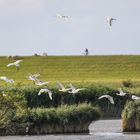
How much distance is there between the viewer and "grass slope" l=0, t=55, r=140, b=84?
323 ft

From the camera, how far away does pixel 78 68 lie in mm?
104125

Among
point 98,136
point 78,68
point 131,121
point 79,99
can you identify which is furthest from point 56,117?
point 78,68

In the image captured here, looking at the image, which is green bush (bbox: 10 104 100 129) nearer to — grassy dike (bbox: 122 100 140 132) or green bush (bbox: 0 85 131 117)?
grassy dike (bbox: 122 100 140 132)

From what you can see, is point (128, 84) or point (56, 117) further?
point (128, 84)

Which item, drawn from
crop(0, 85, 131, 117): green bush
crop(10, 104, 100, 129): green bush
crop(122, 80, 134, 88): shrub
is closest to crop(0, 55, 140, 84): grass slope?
crop(122, 80, 134, 88): shrub

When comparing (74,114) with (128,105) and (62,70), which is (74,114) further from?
(62,70)

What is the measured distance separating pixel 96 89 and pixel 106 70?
2946 centimetres

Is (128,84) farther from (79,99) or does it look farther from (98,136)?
(98,136)

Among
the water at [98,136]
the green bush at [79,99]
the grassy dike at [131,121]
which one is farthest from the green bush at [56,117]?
the green bush at [79,99]

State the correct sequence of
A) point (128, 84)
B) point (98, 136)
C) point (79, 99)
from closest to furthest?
point (98, 136)
point (79, 99)
point (128, 84)

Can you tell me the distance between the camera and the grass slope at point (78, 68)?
98.6 metres

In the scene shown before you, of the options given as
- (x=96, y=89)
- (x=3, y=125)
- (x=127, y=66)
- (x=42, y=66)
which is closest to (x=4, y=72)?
(x=42, y=66)

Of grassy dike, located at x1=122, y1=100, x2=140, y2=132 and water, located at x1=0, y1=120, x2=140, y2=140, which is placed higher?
grassy dike, located at x1=122, y1=100, x2=140, y2=132

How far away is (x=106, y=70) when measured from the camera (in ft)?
336
